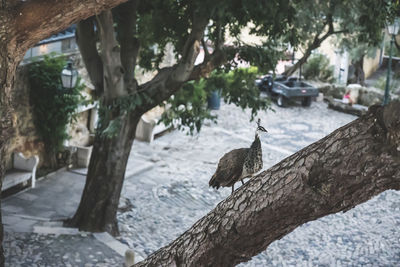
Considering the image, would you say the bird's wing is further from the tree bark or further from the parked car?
the parked car

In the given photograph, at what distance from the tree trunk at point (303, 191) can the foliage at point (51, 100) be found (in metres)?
8.50

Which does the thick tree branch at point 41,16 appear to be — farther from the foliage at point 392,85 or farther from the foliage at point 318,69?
the foliage at point 318,69

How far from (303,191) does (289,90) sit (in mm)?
18025

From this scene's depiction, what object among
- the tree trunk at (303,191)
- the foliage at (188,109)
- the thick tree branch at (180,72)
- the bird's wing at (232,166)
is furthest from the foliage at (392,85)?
the tree trunk at (303,191)

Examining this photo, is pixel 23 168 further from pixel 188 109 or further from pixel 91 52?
pixel 188 109

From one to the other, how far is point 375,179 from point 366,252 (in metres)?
7.18

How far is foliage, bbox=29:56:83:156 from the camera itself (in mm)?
12836

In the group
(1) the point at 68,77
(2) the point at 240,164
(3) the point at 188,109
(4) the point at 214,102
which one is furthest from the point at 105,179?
(4) the point at 214,102

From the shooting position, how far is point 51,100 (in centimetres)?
1313

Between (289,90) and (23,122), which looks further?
(289,90)

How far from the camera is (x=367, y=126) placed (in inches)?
157

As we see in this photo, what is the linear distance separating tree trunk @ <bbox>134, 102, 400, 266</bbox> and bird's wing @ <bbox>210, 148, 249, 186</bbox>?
1215 millimetres

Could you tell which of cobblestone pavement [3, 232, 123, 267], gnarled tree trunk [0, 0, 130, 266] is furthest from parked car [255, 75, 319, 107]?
gnarled tree trunk [0, 0, 130, 266]

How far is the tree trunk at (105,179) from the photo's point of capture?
10266 millimetres
